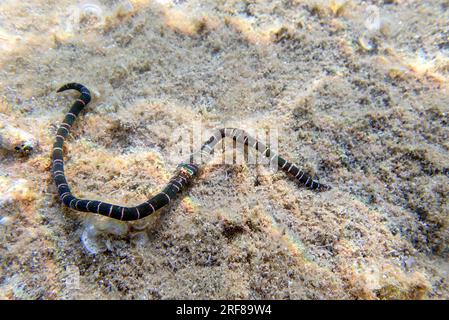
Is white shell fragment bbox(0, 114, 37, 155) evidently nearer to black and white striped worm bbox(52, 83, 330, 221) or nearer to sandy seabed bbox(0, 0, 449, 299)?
sandy seabed bbox(0, 0, 449, 299)

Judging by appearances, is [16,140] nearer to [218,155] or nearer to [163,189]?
[163,189]

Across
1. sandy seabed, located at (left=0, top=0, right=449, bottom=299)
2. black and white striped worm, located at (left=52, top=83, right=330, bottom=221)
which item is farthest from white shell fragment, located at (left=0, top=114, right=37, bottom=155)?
black and white striped worm, located at (left=52, top=83, right=330, bottom=221)

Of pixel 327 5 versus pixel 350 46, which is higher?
pixel 327 5

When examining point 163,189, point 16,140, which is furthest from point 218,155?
point 16,140

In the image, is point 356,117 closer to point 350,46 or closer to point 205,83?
point 350,46

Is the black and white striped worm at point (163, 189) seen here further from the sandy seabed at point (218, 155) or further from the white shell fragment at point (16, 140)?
the white shell fragment at point (16, 140)

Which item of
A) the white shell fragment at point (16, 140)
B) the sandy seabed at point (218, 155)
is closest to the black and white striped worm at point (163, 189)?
the sandy seabed at point (218, 155)
